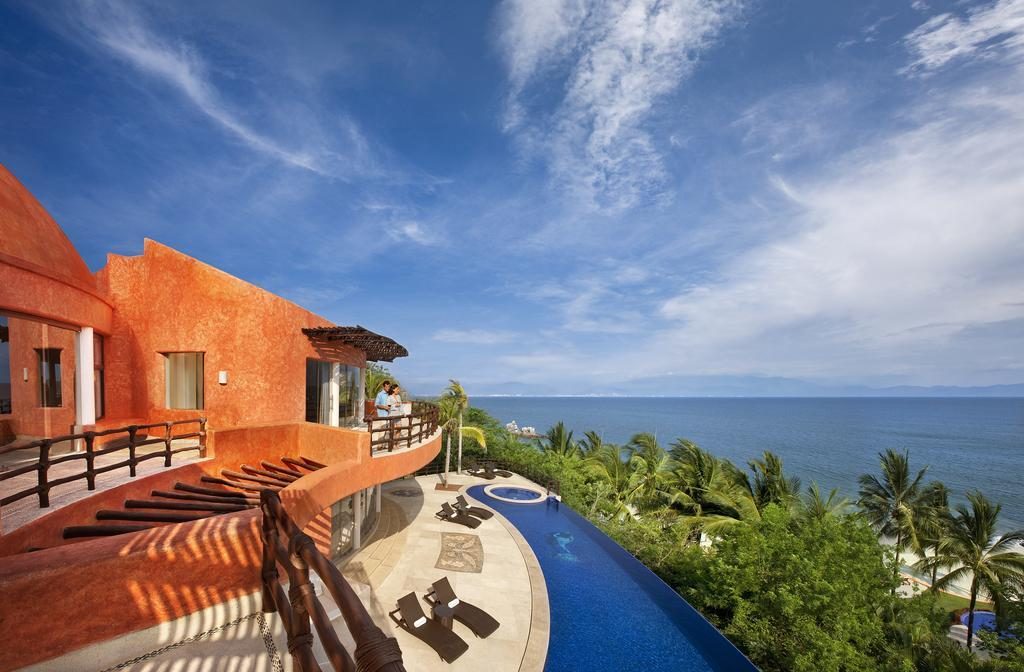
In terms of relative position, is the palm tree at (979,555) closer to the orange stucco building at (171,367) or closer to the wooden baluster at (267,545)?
the orange stucco building at (171,367)

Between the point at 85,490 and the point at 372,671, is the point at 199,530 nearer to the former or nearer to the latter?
the point at 372,671

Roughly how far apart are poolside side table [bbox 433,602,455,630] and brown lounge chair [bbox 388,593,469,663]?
0.08 m

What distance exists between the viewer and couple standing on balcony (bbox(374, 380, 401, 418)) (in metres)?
11.9

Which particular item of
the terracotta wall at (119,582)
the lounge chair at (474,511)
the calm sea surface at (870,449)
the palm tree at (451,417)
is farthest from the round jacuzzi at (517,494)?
the calm sea surface at (870,449)

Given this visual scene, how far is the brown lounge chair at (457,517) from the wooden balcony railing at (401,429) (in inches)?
176

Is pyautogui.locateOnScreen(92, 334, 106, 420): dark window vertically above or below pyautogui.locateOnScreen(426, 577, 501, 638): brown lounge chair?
above

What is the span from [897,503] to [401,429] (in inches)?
1339

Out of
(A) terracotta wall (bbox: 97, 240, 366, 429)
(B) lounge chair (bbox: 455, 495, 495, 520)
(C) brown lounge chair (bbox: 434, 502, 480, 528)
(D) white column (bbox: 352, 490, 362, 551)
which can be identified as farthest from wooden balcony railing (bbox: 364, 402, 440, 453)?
(B) lounge chair (bbox: 455, 495, 495, 520)

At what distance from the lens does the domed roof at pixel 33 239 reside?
24.6 feet

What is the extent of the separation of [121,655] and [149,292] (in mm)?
11250

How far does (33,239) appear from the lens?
8.41 meters

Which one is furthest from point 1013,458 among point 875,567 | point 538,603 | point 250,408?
point 250,408

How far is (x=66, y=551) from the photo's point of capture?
10.2ft

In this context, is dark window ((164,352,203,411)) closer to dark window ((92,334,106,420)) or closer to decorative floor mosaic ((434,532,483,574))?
dark window ((92,334,106,420))
